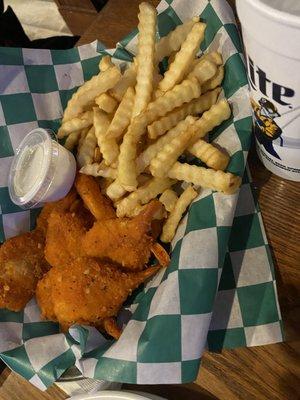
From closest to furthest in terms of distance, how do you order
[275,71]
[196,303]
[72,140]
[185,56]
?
[275,71], [196,303], [185,56], [72,140]

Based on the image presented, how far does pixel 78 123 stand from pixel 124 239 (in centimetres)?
33

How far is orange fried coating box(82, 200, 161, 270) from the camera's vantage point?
3.79 feet

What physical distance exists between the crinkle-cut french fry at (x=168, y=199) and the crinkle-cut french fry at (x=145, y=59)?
0.20 metres

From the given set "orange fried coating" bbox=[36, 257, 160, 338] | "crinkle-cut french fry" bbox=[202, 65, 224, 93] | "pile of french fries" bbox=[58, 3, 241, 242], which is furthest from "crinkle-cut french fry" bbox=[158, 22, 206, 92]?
"orange fried coating" bbox=[36, 257, 160, 338]

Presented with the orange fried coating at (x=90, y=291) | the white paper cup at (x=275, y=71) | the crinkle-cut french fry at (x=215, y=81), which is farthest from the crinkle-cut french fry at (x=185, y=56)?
the orange fried coating at (x=90, y=291)

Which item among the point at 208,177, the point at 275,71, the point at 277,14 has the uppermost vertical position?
the point at 277,14

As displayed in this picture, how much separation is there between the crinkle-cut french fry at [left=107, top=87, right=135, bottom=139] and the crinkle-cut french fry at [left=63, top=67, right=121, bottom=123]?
5 cm

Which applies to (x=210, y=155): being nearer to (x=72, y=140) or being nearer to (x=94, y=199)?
(x=94, y=199)

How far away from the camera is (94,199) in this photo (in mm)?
1241

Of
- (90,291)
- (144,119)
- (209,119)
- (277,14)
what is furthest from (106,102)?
(277,14)

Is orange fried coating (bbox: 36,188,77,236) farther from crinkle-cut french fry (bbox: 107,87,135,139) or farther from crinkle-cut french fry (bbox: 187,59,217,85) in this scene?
crinkle-cut french fry (bbox: 187,59,217,85)

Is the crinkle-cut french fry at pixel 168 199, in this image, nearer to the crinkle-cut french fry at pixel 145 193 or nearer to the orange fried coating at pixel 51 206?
the crinkle-cut french fry at pixel 145 193

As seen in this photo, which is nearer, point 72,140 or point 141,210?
point 141,210

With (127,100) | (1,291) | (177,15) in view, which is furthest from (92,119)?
(1,291)
